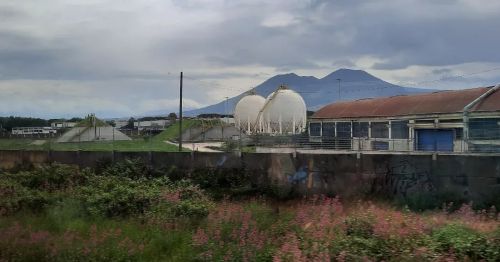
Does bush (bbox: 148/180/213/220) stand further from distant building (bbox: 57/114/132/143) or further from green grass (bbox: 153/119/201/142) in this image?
green grass (bbox: 153/119/201/142)

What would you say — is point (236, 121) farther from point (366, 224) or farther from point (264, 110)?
point (366, 224)

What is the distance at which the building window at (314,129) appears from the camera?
4944 centimetres

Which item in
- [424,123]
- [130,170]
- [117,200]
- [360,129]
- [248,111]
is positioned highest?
[248,111]

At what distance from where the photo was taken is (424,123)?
34188 millimetres

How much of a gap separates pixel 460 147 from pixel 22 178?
74.9 feet

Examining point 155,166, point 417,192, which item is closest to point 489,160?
point 417,192

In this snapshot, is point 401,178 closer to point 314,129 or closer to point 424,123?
point 424,123

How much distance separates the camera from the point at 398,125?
1446 inches

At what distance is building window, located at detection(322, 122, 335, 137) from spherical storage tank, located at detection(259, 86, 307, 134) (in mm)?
2298

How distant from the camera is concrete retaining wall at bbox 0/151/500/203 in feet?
48.8

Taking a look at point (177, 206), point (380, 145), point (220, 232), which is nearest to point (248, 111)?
point (380, 145)

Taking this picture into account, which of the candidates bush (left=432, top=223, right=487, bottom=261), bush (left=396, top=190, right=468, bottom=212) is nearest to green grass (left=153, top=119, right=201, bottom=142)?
bush (left=396, top=190, right=468, bottom=212)

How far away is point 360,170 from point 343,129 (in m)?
28.6

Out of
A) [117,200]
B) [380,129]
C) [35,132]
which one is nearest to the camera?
[117,200]
